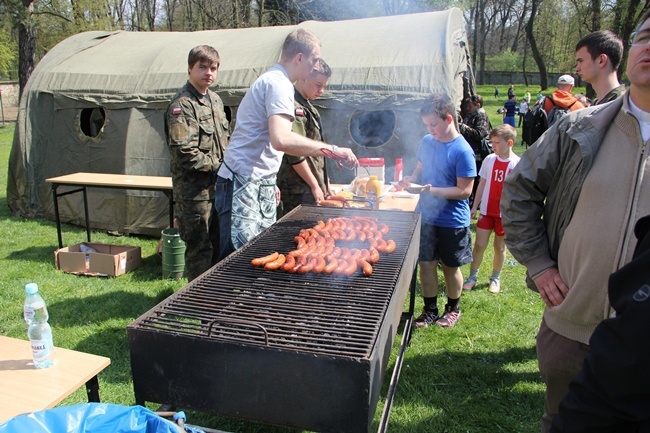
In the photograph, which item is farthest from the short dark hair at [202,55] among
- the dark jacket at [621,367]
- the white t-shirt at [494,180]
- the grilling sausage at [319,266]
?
the dark jacket at [621,367]

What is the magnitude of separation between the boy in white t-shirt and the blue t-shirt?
3.64 ft

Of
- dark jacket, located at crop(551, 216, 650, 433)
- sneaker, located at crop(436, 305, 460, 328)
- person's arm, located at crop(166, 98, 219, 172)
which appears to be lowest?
sneaker, located at crop(436, 305, 460, 328)

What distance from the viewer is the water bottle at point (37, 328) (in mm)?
2154

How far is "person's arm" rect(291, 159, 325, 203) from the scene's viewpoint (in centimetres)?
441

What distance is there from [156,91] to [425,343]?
18.8 ft

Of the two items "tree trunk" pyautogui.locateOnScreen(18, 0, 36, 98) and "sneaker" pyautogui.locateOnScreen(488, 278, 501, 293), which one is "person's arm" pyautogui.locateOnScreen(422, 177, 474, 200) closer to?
"sneaker" pyautogui.locateOnScreen(488, 278, 501, 293)

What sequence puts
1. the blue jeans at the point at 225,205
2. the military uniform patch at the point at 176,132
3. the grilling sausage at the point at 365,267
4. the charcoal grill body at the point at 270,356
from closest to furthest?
the charcoal grill body at the point at 270,356 < the grilling sausage at the point at 365,267 < the blue jeans at the point at 225,205 < the military uniform patch at the point at 176,132

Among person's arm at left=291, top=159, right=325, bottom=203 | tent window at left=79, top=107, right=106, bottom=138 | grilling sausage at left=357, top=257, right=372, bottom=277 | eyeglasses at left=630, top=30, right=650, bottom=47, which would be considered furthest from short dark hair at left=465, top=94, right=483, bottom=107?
tent window at left=79, top=107, right=106, bottom=138

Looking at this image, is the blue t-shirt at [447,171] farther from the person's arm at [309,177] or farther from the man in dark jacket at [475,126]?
the man in dark jacket at [475,126]

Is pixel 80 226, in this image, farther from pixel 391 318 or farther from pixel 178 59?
pixel 391 318

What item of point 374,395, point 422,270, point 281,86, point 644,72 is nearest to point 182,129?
point 281,86

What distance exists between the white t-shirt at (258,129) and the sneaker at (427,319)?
84.5 inches

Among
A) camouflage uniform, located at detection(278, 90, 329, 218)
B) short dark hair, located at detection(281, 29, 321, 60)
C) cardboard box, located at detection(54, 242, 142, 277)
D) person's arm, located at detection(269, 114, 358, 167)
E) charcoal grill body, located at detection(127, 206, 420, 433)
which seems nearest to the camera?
charcoal grill body, located at detection(127, 206, 420, 433)

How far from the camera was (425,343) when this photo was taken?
4207mm
